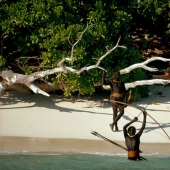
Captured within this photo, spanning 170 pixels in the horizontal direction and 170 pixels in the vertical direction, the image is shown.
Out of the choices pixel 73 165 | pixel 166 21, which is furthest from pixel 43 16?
pixel 166 21

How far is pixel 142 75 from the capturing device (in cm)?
1669

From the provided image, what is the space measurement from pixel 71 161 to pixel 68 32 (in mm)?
3571

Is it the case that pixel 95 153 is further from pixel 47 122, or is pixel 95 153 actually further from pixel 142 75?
pixel 142 75

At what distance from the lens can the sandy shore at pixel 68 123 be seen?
13.7 m

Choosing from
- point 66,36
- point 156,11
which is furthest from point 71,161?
point 156,11

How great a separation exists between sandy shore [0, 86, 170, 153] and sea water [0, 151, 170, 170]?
→ 0.67ft

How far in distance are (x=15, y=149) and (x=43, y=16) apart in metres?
3.80

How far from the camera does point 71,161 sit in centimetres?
1335

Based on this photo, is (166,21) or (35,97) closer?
(35,97)

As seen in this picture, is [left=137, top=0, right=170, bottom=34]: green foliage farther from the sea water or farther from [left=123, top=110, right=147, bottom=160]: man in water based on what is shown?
[left=123, top=110, right=147, bottom=160]: man in water

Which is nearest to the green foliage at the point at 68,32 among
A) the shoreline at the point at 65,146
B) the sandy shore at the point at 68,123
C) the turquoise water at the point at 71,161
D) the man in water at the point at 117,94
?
the sandy shore at the point at 68,123

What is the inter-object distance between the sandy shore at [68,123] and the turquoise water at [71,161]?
0.21 metres

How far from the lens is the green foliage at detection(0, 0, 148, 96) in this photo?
15586mm

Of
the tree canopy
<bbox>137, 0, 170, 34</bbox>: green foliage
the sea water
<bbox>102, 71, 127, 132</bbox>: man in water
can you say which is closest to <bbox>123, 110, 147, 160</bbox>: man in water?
the sea water
